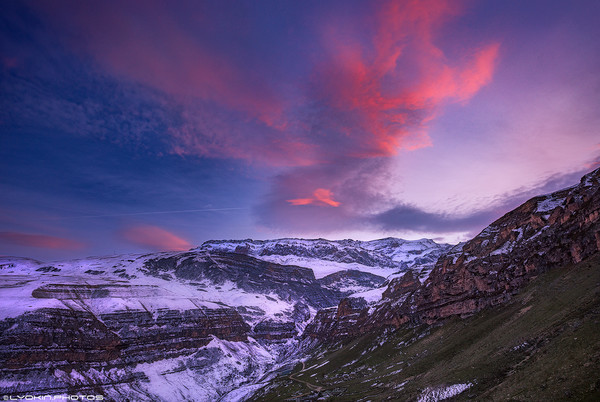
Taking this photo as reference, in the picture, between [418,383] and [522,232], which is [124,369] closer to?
[418,383]

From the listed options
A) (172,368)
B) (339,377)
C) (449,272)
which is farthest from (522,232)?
(172,368)

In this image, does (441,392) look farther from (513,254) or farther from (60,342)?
(60,342)

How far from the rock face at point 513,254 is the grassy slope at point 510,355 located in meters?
6.13

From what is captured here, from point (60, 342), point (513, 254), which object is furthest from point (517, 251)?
point (60, 342)

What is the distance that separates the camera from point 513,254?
101 m

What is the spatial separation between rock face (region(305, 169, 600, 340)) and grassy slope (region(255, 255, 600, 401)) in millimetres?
6130

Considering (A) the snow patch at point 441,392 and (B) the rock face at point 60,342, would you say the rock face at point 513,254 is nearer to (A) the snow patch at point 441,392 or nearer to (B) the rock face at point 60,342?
(A) the snow patch at point 441,392

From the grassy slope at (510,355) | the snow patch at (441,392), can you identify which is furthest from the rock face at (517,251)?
the snow patch at (441,392)

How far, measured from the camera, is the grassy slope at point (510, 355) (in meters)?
37.6

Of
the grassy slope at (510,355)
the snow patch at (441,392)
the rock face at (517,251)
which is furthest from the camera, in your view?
the rock face at (517,251)

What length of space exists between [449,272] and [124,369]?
163581 millimetres

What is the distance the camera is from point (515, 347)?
2146 inches

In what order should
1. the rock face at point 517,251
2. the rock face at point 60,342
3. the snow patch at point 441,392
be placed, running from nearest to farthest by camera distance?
the snow patch at point 441,392 → the rock face at point 517,251 → the rock face at point 60,342

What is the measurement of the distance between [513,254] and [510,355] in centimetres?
5686
